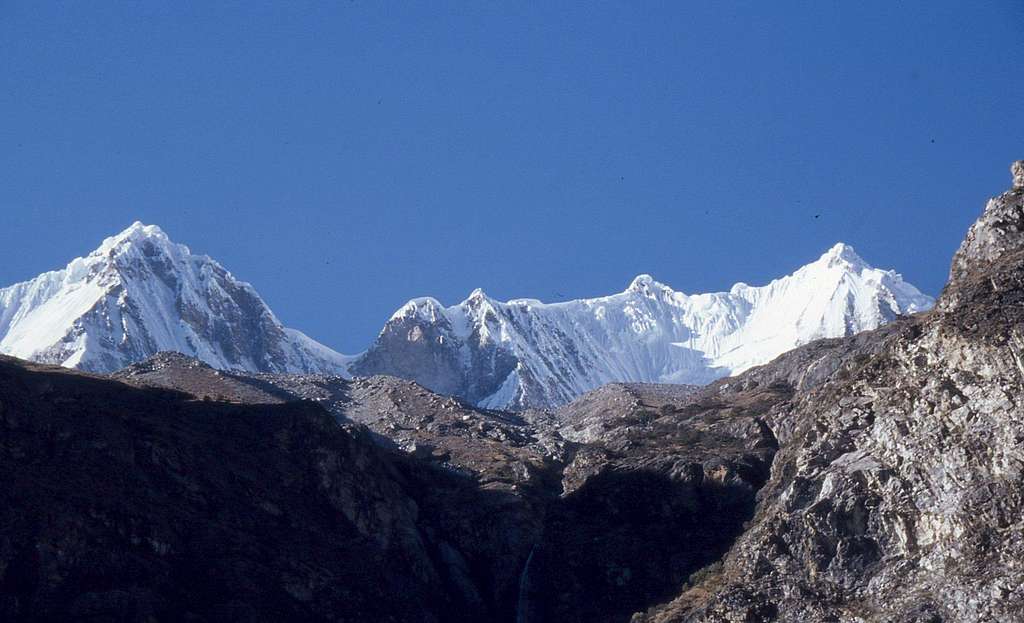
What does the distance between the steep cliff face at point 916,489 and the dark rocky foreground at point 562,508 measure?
0.16m

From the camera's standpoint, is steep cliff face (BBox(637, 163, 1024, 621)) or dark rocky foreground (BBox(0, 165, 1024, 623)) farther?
dark rocky foreground (BBox(0, 165, 1024, 623))

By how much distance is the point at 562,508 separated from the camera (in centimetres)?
14138

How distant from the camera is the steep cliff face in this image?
3775 inches

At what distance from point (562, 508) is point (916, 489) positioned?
44.9 metres

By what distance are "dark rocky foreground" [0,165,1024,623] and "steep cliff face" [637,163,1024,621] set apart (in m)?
0.16

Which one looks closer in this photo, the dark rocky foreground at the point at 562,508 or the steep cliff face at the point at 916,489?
the steep cliff face at the point at 916,489

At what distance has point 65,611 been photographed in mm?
100125

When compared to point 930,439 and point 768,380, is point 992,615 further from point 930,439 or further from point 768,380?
point 768,380

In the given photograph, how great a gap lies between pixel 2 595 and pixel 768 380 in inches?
4323

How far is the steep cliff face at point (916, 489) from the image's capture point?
3775 inches

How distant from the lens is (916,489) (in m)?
103

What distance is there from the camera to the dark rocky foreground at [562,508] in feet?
329

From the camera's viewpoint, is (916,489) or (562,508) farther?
(562,508)

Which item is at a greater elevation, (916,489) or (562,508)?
(562,508)
